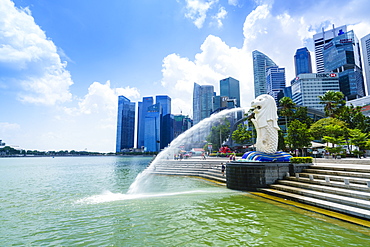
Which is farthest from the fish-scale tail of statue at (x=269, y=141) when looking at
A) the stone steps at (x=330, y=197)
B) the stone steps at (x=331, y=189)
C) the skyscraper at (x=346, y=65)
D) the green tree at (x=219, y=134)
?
the skyscraper at (x=346, y=65)

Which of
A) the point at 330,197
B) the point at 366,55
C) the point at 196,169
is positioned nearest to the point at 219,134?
the point at 196,169

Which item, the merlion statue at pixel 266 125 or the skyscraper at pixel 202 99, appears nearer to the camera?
the merlion statue at pixel 266 125

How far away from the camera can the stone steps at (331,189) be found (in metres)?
8.73

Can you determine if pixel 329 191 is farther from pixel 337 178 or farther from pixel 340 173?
pixel 340 173

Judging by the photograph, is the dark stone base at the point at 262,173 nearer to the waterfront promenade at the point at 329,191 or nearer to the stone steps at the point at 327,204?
the waterfront promenade at the point at 329,191

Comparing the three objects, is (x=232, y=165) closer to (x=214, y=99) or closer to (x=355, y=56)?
(x=214, y=99)

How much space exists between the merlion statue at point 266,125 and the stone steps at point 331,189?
2.72 meters

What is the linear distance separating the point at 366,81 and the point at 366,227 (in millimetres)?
220296

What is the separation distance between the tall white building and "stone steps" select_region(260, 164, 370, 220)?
4855 inches

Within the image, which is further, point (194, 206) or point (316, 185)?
point (316, 185)

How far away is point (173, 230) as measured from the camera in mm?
7355

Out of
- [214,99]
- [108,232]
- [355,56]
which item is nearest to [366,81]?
[355,56]

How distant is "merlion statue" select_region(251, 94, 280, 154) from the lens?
613 inches

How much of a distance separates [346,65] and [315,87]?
5357 centimetres
